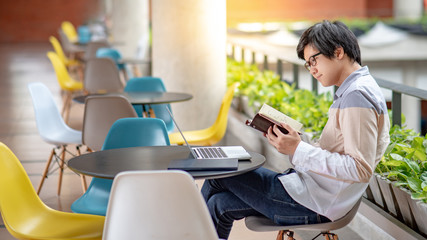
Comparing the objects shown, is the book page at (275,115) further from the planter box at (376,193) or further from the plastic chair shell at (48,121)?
the plastic chair shell at (48,121)

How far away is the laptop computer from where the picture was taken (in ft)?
8.63

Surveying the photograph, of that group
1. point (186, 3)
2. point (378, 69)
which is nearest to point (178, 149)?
point (186, 3)

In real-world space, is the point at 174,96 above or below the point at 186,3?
below

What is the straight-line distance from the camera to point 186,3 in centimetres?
659

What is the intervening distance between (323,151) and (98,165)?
0.92 m

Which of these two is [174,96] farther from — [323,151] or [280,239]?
[323,151]

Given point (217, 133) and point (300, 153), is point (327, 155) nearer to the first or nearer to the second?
point (300, 153)

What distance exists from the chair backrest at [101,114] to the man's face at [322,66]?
6.84ft

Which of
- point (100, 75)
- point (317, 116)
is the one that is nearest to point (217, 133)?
point (317, 116)

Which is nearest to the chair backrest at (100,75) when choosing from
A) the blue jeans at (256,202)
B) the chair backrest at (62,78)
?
the chair backrest at (62,78)

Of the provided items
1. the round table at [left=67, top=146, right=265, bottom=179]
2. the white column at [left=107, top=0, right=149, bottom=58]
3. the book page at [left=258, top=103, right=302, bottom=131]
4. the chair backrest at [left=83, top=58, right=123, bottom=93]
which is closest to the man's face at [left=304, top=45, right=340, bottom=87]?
the book page at [left=258, top=103, right=302, bottom=131]

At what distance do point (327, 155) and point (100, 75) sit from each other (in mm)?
5910

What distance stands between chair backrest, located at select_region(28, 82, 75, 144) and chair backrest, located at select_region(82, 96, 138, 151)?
0.46m

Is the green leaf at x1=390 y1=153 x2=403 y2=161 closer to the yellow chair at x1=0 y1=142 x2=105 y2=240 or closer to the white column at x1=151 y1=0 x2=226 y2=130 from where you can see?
the yellow chair at x1=0 y1=142 x2=105 y2=240
